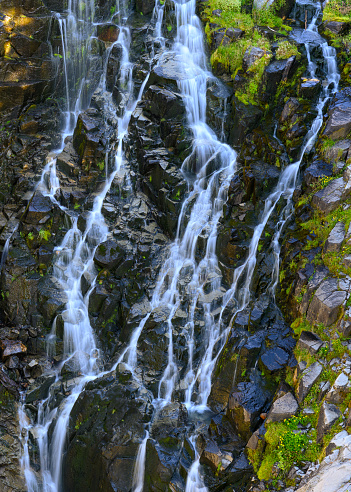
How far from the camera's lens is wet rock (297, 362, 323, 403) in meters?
8.84

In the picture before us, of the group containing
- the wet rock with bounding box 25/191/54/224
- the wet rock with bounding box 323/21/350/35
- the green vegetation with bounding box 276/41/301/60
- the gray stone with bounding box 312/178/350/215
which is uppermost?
the wet rock with bounding box 323/21/350/35

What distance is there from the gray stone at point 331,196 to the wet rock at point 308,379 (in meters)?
3.94

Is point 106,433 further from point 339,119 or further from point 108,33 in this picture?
point 108,33

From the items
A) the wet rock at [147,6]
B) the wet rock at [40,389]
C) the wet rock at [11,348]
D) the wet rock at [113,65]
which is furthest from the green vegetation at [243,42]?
the wet rock at [40,389]

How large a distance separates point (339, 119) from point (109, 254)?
8100mm

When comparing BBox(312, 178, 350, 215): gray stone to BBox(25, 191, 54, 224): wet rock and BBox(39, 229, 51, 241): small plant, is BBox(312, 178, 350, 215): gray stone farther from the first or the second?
BBox(25, 191, 54, 224): wet rock

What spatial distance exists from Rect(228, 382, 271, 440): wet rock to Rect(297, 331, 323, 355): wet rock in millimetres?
1455

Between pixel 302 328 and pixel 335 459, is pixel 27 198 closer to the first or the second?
pixel 302 328

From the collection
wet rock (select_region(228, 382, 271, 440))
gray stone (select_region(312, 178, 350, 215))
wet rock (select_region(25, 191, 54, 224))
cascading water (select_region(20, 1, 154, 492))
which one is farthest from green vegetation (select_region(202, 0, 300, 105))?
wet rock (select_region(228, 382, 271, 440))

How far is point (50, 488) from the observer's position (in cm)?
1191

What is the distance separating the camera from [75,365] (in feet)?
44.2

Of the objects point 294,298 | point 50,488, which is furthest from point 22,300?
point 294,298

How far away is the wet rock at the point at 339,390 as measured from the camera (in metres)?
7.98

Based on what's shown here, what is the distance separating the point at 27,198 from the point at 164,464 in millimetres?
10809
